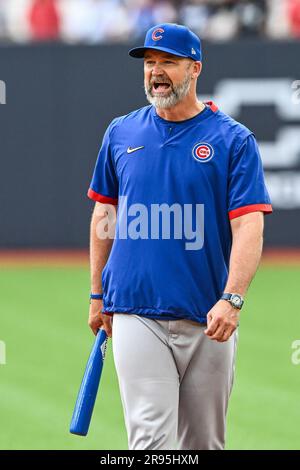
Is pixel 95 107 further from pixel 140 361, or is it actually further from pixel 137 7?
pixel 140 361

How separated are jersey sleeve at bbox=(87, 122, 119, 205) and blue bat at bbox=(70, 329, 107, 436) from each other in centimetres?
74

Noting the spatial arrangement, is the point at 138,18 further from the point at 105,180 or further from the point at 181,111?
the point at 181,111

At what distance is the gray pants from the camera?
554 cm

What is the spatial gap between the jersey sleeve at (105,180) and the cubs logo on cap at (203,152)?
50cm

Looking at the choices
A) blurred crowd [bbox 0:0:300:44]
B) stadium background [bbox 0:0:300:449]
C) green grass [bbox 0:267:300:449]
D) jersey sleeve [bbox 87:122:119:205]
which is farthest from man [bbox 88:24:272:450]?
blurred crowd [bbox 0:0:300:44]

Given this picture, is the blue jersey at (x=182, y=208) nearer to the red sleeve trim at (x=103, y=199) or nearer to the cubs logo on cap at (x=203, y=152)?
the cubs logo on cap at (x=203, y=152)

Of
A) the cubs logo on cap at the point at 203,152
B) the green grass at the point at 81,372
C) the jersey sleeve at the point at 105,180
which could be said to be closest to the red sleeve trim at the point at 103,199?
the jersey sleeve at the point at 105,180

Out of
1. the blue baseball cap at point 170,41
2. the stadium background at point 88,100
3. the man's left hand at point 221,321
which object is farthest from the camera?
the stadium background at point 88,100

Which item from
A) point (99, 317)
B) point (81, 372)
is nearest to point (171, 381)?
point (99, 317)

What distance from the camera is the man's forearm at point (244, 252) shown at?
5.53 m

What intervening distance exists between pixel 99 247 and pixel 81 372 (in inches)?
166

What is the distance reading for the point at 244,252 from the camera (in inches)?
218

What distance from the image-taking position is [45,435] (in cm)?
795
